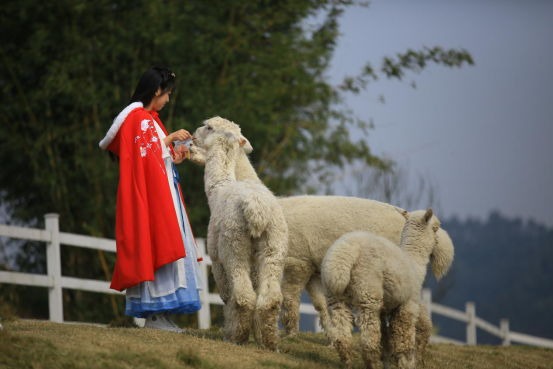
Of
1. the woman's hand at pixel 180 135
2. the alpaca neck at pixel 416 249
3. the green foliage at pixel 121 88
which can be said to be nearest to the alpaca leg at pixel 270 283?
the alpaca neck at pixel 416 249

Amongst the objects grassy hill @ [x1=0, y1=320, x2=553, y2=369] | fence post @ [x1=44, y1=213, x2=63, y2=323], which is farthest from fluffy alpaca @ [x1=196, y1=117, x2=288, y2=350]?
fence post @ [x1=44, y1=213, x2=63, y2=323]

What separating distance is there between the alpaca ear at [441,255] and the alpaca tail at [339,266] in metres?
1.54

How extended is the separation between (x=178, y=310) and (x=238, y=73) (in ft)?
26.6

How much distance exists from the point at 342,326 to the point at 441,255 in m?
1.77

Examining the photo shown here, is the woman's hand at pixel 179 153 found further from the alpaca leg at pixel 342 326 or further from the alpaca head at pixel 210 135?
the alpaca leg at pixel 342 326

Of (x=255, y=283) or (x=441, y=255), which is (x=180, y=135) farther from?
(x=441, y=255)

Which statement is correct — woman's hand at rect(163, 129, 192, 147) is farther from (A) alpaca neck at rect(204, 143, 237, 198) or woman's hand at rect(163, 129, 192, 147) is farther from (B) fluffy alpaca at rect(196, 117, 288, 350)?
(B) fluffy alpaca at rect(196, 117, 288, 350)

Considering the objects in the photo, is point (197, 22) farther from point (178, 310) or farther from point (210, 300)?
point (178, 310)

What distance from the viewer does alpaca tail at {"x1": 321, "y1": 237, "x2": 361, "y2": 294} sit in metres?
5.61

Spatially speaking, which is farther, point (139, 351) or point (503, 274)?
point (503, 274)

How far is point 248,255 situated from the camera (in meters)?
6.25

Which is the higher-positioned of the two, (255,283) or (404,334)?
(255,283)

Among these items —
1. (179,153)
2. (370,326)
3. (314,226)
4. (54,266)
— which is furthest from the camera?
(54,266)

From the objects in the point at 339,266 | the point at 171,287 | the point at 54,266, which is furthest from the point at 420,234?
→ the point at 54,266
